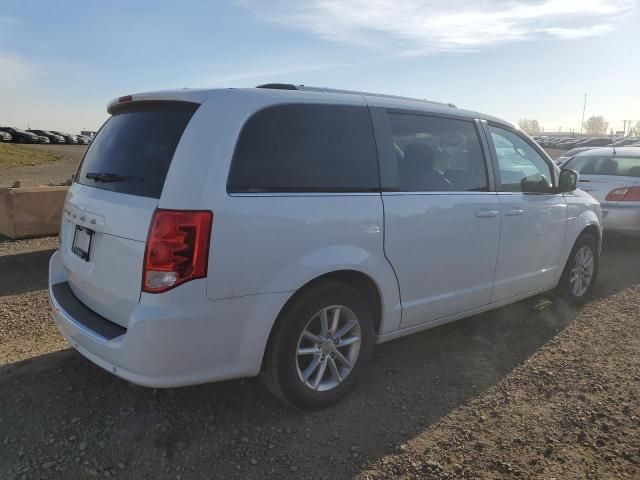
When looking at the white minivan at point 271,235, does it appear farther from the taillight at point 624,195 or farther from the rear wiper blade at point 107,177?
the taillight at point 624,195

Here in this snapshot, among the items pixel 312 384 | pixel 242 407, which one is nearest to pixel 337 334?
pixel 312 384

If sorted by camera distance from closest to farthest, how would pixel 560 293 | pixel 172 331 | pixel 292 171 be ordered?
pixel 172 331
pixel 292 171
pixel 560 293

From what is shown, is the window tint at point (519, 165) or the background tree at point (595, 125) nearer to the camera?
the window tint at point (519, 165)

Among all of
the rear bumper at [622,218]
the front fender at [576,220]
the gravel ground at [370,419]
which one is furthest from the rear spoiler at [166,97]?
the rear bumper at [622,218]

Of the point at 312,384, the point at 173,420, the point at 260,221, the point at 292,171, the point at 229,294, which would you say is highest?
the point at 292,171

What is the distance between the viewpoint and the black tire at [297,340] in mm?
2859

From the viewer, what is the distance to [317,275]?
288cm

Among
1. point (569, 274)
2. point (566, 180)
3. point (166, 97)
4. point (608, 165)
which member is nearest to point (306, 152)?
point (166, 97)

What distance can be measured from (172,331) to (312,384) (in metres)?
1.00

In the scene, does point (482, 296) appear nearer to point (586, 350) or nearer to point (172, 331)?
point (586, 350)

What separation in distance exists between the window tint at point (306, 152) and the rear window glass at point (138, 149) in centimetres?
36

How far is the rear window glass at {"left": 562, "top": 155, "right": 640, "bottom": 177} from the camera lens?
7.78 metres

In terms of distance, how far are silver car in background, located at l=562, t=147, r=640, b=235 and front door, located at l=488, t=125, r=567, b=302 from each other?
11.2 ft

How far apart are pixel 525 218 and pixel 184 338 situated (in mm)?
2976
